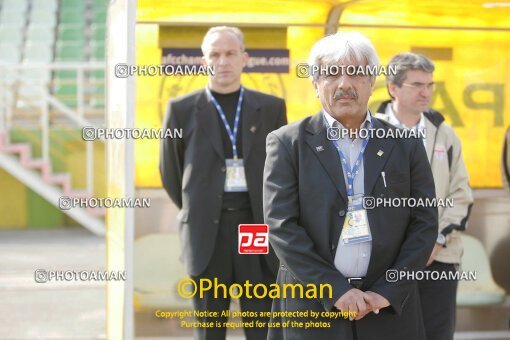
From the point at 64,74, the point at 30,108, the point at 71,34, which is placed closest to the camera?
the point at 30,108

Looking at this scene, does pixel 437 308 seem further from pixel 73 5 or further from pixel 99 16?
pixel 73 5

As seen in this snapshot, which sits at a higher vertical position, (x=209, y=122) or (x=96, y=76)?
(x=96, y=76)

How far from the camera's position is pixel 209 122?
3.86 meters

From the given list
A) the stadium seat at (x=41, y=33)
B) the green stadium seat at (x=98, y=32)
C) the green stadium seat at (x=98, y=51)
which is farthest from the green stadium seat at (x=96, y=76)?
the stadium seat at (x=41, y=33)

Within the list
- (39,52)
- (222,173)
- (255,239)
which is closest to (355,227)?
(255,239)

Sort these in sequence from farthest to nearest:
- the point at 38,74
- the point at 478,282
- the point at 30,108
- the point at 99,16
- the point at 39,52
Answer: the point at 99,16, the point at 39,52, the point at 38,74, the point at 30,108, the point at 478,282

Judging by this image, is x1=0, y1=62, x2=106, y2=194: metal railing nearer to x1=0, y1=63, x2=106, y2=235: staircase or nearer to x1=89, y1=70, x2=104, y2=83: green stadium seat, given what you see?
x1=0, y1=63, x2=106, y2=235: staircase

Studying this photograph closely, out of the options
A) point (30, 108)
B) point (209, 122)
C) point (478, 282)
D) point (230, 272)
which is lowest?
point (478, 282)

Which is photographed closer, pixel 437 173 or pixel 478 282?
pixel 437 173

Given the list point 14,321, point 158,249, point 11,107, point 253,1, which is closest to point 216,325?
point 158,249

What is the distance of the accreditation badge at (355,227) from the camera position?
113 inches

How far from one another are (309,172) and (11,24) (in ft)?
43.5

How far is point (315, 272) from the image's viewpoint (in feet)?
9.13

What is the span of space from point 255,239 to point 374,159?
1002mm
